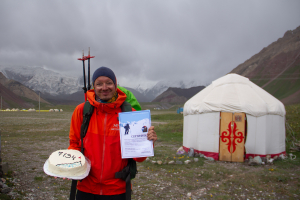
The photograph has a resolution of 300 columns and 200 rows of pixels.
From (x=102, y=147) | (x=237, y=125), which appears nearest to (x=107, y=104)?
(x=102, y=147)

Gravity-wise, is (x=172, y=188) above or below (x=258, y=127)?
below

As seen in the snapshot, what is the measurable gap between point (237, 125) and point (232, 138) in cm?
51

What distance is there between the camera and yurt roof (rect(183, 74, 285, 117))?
754 cm

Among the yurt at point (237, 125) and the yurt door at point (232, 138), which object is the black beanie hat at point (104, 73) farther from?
the yurt door at point (232, 138)


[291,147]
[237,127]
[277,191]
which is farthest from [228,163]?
[291,147]

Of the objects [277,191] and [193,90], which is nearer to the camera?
[277,191]

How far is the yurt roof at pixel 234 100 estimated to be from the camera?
7.54m

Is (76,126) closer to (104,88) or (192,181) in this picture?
(104,88)

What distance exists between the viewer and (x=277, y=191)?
480 centimetres

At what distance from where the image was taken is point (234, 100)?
25.3 feet

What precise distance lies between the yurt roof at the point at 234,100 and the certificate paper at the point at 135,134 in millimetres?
6261

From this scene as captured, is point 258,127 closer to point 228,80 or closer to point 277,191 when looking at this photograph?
point 228,80

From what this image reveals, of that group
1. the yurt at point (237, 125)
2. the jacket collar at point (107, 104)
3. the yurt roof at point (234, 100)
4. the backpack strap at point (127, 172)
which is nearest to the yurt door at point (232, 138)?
the yurt at point (237, 125)

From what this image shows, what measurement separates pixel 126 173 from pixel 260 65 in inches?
4144
